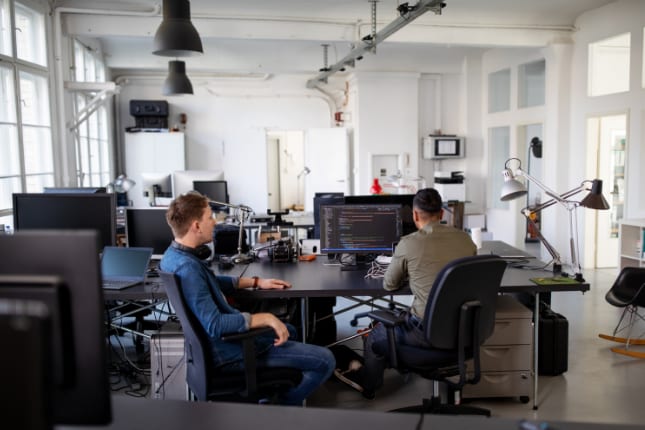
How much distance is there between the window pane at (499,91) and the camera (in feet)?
29.0

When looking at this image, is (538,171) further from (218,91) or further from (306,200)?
(218,91)

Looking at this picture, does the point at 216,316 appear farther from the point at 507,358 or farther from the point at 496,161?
the point at 496,161

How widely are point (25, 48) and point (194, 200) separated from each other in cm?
407

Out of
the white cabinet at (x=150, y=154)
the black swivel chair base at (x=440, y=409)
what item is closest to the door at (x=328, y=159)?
the white cabinet at (x=150, y=154)

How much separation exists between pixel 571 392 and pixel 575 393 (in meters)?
0.02

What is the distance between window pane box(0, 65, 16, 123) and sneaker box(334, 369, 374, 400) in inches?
145

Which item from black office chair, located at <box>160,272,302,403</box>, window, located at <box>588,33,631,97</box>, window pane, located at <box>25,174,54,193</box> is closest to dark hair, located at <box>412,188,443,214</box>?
black office chair, located at <box>160,272,302,403</box>

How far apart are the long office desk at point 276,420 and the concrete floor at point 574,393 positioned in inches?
69.5

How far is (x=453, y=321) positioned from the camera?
2.59m

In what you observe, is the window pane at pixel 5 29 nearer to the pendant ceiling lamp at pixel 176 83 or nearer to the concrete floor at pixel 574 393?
the pendant ceiling lamp at pixel 176 83

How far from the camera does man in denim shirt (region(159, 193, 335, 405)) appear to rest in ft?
7.75

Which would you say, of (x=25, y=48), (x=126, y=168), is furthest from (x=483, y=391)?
(x=126, y=168)

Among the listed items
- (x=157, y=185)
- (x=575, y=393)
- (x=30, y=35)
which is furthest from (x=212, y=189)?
(x=575, y=393)

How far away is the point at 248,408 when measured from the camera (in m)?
1.51
